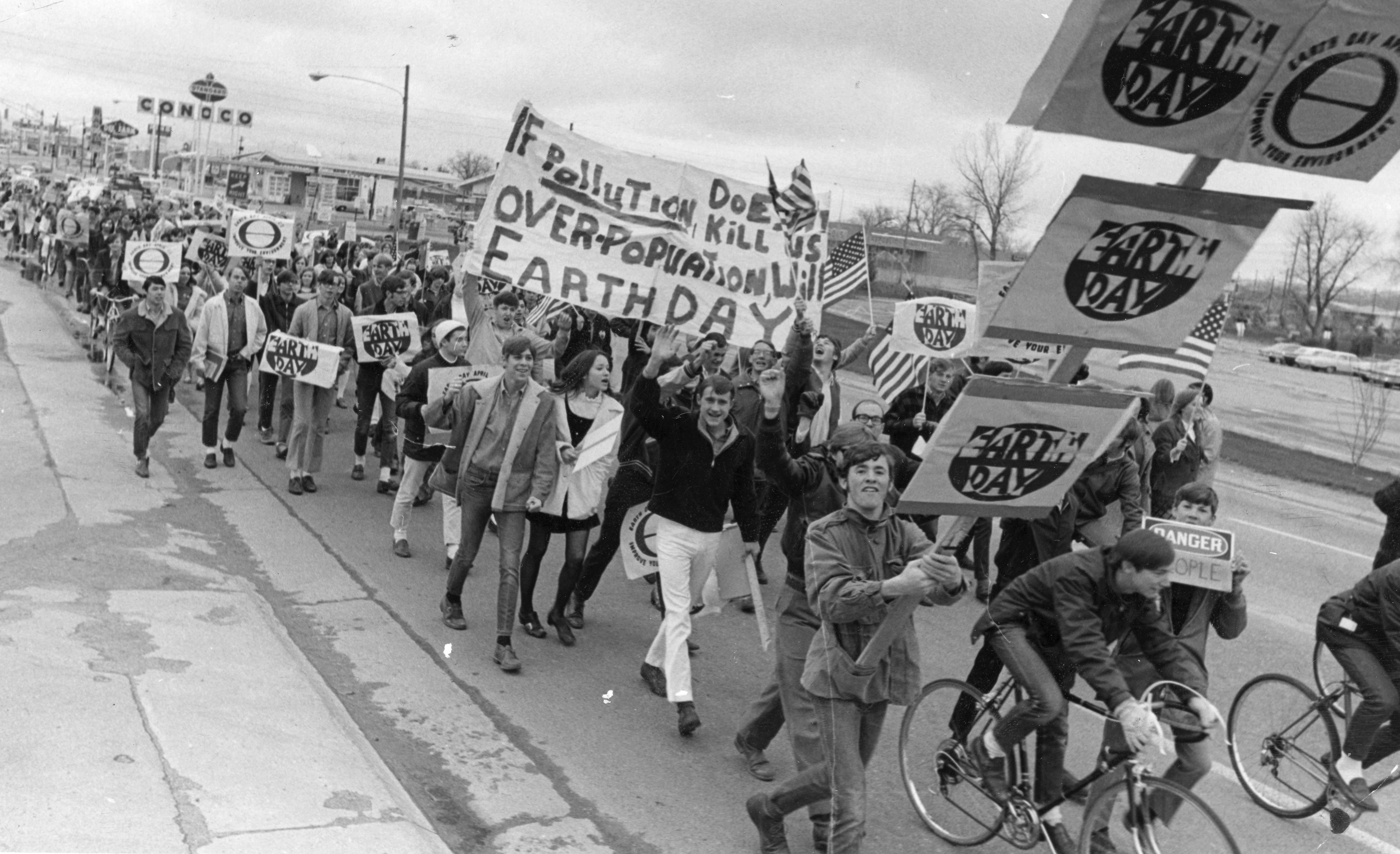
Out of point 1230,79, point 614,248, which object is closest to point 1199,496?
point 1230,79

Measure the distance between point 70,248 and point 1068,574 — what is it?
25068 mm

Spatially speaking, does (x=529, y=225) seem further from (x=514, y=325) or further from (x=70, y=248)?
(x=70, y=248)

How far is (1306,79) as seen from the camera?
4.03 meters

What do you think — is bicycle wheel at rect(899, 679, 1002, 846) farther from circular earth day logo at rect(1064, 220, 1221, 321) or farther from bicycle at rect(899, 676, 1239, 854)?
circular earth day logo at rect(1064, 220, 1221, 321)

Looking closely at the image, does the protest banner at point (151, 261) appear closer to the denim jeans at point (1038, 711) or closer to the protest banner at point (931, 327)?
the protest banner at point (931, 327)

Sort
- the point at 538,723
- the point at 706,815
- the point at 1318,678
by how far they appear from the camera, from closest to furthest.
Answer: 1. the point at 706,815
2. the point at 538,723
3. the point at 1318,678

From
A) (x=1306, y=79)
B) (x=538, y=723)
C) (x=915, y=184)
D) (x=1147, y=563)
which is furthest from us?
(x=915, y=184)

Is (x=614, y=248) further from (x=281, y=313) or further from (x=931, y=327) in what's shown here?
(x=281, y=313)

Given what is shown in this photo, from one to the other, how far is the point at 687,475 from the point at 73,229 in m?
22.0

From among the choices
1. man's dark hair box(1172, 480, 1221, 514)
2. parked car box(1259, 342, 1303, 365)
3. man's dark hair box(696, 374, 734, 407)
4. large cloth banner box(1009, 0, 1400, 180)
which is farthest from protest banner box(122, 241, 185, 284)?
parked car box(1259, 342, 1303, 365)

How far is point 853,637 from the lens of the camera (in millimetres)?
5344

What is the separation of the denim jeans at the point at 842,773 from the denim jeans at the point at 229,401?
8.57 metres

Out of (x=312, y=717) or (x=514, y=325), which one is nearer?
(x=312, y=717)

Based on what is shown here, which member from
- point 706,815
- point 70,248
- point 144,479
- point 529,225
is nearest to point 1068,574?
point 706,815
